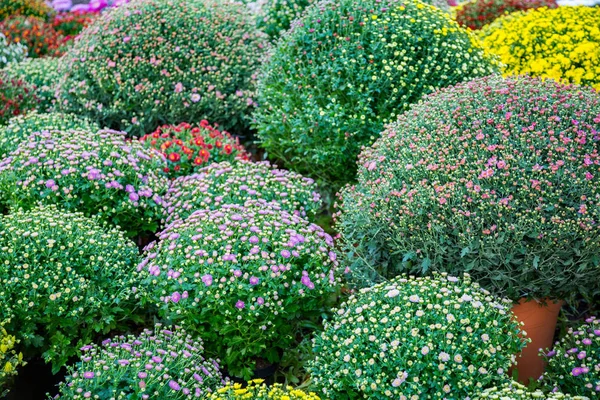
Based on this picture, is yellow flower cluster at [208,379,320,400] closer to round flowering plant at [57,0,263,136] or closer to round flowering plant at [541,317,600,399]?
round flowering plant at [541,317,600,399]

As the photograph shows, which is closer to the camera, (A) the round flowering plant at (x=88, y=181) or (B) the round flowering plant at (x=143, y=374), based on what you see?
(B) the round flowering plant at (x=143, y=374)

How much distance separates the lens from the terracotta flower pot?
14.6 feet

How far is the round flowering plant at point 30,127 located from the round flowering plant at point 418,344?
11.0 ft

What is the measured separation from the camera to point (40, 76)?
8227 mm

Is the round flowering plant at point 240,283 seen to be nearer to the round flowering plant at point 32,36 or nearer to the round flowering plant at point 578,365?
the round flowering plant at point 578,365

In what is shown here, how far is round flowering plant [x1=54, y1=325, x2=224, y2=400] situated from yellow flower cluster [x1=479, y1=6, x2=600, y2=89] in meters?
3.57

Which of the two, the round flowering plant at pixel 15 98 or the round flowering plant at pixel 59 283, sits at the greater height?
the round flowering plant at pixel 59 283

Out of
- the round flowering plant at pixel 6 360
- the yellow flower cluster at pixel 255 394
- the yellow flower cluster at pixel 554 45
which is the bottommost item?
the round flowering plant at pixel 6 360

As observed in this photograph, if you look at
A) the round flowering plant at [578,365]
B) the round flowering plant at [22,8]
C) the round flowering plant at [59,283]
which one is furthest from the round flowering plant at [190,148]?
the round flowering plant at [22,8]

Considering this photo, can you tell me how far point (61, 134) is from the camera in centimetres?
590

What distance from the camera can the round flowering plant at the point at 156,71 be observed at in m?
7.13

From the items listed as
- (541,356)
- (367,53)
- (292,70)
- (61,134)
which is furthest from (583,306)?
(61,134)

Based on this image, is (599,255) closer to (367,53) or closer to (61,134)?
(367,53)

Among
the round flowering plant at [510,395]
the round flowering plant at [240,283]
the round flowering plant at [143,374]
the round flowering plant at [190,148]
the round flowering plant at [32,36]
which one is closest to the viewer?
the round flowering plant at [510,395]
